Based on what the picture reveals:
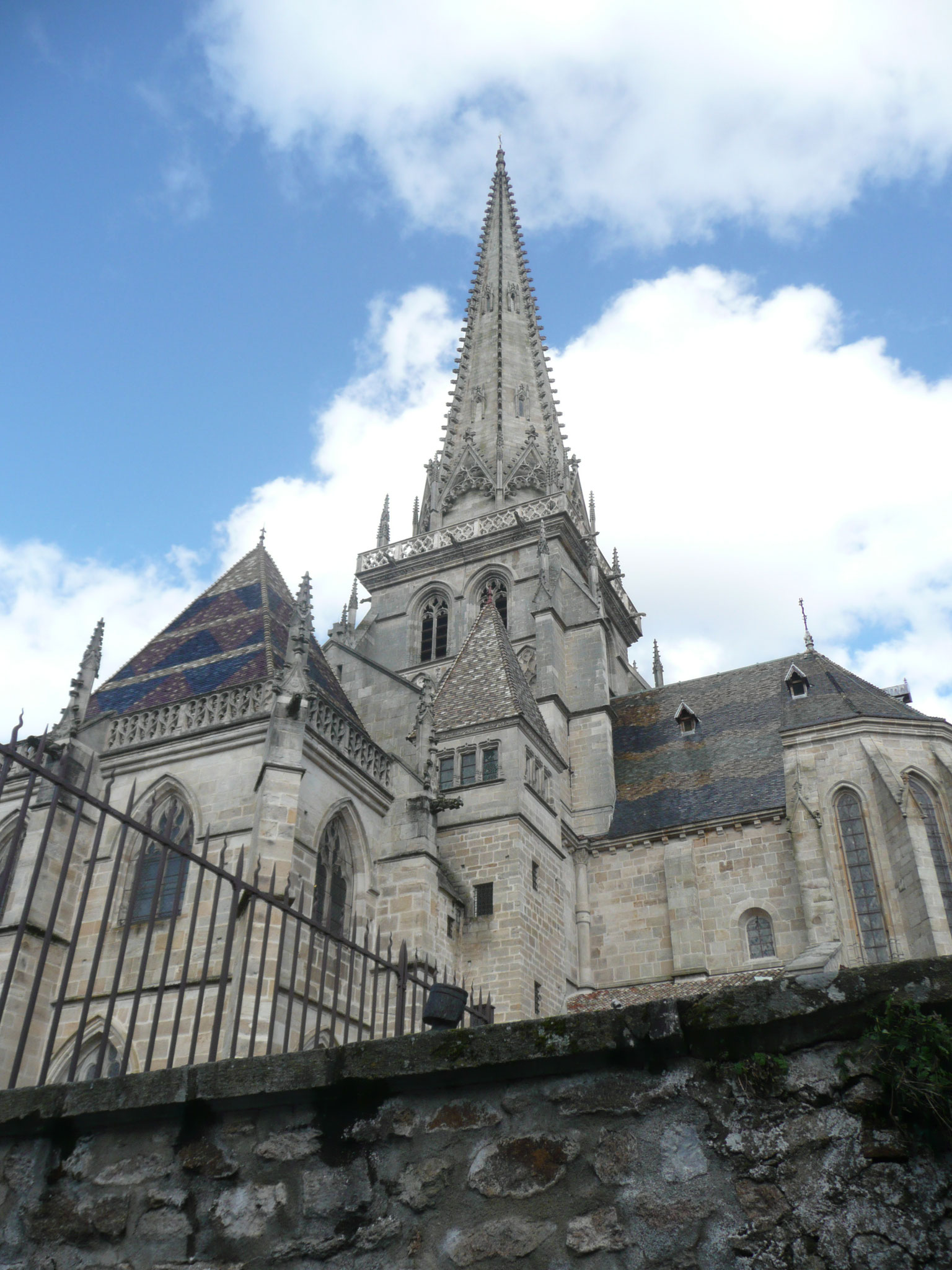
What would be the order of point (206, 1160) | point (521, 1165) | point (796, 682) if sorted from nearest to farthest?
point (521, 1165)
point (206, 1160)
point (796, 682)

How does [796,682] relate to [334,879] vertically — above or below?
above

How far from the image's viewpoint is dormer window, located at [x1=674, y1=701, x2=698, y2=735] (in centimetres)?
2583

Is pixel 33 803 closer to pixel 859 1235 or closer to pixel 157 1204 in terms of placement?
pixel 157 1204

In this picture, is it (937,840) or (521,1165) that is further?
(937,840)

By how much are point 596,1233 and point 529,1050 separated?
0.58 m

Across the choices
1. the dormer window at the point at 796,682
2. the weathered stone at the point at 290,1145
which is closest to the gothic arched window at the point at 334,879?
the weathered stone at the point at 290,1145

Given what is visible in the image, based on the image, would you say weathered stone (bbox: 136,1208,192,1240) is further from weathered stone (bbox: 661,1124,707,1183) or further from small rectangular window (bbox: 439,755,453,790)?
small rectangular window (bbox: 439,755,453,790)

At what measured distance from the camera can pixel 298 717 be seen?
14.4 m

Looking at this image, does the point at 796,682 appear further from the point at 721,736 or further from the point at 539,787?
the point at 539,787

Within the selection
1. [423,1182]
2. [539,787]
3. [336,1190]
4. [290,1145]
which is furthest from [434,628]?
[423,1182]

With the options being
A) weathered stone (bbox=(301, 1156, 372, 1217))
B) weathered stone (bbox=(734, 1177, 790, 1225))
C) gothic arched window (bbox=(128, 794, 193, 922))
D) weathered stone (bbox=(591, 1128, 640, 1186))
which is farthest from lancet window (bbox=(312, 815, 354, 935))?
weathered stone (bbox=(734, 1177, 790, 1225))

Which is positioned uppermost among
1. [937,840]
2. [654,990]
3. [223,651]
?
[223,651]

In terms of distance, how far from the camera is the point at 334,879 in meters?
15.4

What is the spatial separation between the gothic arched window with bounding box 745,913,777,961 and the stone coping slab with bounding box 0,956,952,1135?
17679mm
